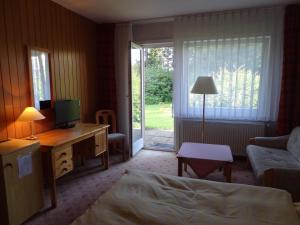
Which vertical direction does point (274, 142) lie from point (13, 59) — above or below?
below

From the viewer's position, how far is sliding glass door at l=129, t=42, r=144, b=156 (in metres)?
3.99

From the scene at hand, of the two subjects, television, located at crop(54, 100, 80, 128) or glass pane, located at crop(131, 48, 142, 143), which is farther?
glass pane, located at crop(131, 48, 142, 143)

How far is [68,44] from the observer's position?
347cm

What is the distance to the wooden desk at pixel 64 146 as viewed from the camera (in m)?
2.42

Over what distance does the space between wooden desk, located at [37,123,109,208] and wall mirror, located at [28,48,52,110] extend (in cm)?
43

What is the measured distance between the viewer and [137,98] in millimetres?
4309

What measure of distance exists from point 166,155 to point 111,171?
3.82 ft

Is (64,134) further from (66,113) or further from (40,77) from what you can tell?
(40,77)

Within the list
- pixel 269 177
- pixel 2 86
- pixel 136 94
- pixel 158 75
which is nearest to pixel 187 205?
pixel 269 177

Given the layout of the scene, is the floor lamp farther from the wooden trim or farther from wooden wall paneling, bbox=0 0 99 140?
wooden wall paneling, bbox=0 0 99 140

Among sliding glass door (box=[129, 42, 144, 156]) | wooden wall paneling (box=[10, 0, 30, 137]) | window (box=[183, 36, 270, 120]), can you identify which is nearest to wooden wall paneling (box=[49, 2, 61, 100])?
wooden wall paneling (box=[10, 0, 30, 137])

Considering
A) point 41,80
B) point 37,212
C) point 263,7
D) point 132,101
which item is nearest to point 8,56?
point 41,80

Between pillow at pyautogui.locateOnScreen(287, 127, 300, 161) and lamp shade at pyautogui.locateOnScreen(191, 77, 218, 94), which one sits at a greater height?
lamp shade at pyautogui.locateOnScreen(191, 77, 218, 94)

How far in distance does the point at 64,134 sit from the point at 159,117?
183 inches
